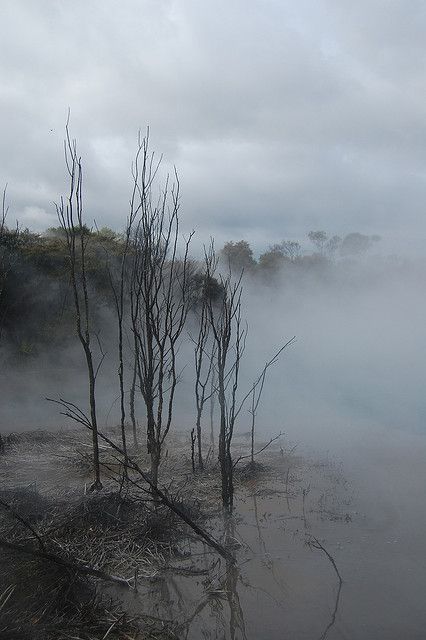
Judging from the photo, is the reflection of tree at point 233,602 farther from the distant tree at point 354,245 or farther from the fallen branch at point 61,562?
the distant tree at point 354,245

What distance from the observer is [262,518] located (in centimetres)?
596

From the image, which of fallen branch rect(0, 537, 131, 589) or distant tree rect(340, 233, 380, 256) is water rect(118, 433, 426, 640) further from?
distant tree rect(340, 233, 380, 256)

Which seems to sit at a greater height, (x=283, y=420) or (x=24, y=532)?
(x=24, y=532)

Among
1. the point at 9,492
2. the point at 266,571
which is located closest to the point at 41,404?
the point at 9,492

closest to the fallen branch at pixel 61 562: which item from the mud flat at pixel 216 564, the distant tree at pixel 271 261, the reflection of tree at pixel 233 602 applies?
the mud flat at pixel 216 564

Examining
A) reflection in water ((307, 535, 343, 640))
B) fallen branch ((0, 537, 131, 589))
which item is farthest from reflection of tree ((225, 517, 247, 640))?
fallen branch ((0, 537, 131, 589))

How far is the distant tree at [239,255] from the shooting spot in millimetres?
26581

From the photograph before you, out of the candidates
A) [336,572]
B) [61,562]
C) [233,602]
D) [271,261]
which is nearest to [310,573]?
[336,572]

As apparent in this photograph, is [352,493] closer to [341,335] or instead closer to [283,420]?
[283,420]

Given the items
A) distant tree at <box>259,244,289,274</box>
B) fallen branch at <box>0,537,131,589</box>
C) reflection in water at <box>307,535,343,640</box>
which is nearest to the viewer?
fallen branch at <box>0,537,131,589</box>

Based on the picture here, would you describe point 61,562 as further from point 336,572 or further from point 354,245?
point 354,245

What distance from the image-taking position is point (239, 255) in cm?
2853

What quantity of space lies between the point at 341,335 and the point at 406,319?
3.32 metres

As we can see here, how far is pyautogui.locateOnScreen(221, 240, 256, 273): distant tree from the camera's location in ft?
Answer: 87.2
